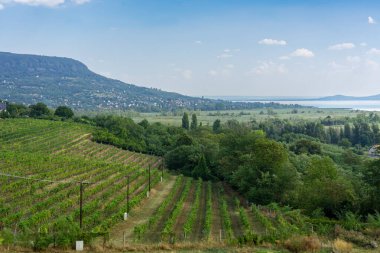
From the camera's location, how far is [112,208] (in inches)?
1227

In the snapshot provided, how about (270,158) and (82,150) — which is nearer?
(270,158)

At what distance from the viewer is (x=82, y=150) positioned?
6375 centimetres

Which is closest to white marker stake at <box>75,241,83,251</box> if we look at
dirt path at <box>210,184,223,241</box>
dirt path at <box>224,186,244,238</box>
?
dirt path at <box>210,184,223,241</box>

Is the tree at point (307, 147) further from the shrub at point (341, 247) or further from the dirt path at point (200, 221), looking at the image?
the shrub at point (341, 247)

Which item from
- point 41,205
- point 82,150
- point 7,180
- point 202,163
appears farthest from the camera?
point 82,150

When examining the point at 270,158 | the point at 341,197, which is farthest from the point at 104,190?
the point at 341,197

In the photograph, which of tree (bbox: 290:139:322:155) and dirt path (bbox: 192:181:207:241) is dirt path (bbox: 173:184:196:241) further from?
tree (bbox: 290:139:322:155)

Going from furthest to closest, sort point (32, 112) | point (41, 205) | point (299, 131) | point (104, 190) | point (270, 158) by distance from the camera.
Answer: point (299, 131), point (32, 112), point (270, 158), point (104, 190), point (41, 205)

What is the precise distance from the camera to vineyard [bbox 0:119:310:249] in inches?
886

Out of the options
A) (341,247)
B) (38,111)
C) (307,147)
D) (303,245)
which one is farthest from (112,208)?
(38,111)

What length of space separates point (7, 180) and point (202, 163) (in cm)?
3109

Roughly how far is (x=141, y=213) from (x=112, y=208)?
8.09ft

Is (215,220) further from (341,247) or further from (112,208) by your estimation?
(341,247)

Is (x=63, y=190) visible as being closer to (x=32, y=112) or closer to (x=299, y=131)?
(x=32, y=112)
